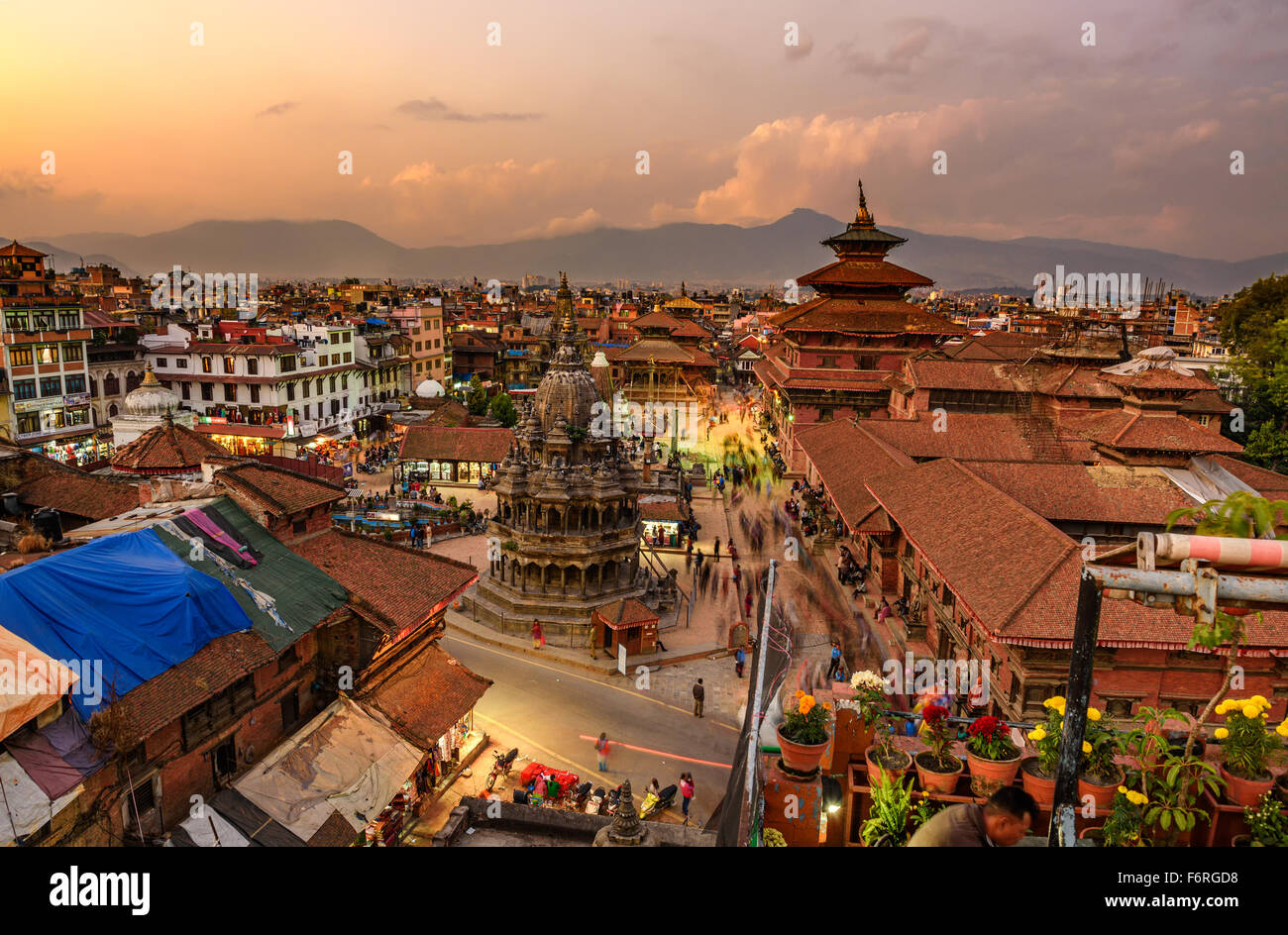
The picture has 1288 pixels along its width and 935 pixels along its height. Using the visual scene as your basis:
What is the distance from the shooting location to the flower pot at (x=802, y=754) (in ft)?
30.0

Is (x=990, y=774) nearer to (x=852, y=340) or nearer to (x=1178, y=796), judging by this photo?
(x=1178, y=796)

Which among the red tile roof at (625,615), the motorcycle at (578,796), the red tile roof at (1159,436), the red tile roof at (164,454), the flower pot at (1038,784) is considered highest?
the red tile roof at (1159,436)

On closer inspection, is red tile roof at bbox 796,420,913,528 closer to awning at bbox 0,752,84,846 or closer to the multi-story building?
awning at bbox 0,752,84,846

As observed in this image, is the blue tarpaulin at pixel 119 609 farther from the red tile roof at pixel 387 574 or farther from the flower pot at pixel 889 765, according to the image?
the flower pot at pixel 889 765

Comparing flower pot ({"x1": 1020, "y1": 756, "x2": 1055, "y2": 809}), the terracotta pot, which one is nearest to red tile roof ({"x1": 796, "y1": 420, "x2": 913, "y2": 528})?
flower pot ({"x1": 1020, "y1": 756, "x2": 1055, "y2": 809})

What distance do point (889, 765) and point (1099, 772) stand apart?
2173 mm

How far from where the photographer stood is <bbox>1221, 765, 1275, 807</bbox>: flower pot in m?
8.18

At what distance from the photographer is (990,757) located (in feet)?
28.5

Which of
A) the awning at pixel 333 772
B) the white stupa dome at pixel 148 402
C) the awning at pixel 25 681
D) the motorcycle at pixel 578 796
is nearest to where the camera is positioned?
the awning at pixel 25 681

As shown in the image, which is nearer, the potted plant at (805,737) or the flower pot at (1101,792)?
the flower pot at (1101,792)

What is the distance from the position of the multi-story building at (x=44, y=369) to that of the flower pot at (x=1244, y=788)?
5884cm

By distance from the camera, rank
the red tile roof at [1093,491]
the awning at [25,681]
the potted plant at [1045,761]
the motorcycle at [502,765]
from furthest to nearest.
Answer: the red tile roof at [1093,491]
the motorcycle at [502,765]
the awning at [25,681]
the potted plant at [1045,761]

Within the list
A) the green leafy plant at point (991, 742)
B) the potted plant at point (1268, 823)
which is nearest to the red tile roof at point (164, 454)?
the green leafy plant at point (991, 742)

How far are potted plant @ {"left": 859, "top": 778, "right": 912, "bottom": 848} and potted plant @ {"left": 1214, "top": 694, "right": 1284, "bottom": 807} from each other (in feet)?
12.3
